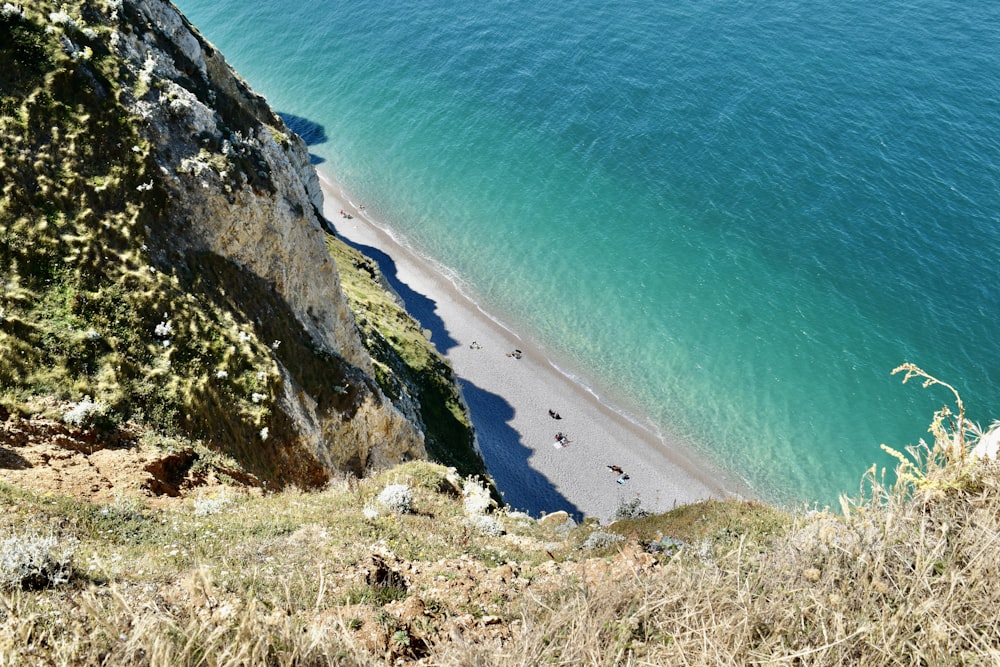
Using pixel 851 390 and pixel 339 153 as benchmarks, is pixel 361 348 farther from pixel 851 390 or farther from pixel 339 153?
pixel 339 153

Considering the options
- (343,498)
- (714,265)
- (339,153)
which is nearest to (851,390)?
(714,265)

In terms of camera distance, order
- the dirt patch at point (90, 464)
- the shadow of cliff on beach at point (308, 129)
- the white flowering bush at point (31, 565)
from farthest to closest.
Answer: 1. the shadow of cliff on beach at point (308, 129)
2. the dirt patch at point (90, 464)
3. the white flowering bush at point (31, 565)

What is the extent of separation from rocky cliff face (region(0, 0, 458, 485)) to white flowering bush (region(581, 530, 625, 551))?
10925 mm

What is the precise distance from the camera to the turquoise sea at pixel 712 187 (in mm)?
55375

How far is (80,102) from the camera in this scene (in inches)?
878

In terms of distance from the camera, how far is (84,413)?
17734 millimetres

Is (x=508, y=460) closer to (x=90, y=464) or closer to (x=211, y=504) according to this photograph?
(x=211, y=504)

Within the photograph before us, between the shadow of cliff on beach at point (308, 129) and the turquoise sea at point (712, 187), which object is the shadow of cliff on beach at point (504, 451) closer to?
the turquoise sea at point (712, 187)

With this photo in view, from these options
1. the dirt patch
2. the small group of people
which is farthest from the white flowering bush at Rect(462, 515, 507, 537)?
the small group of people

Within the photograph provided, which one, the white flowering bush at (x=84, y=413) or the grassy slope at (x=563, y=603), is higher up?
the grassy slope at (x=563, y=603)

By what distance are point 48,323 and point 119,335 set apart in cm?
191

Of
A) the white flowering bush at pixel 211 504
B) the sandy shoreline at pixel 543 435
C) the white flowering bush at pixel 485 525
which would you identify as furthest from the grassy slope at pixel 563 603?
the sandy shoreline at pixel 543 435

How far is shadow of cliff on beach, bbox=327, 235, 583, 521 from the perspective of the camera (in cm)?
4719

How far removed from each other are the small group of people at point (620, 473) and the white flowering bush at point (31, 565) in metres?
42.9
